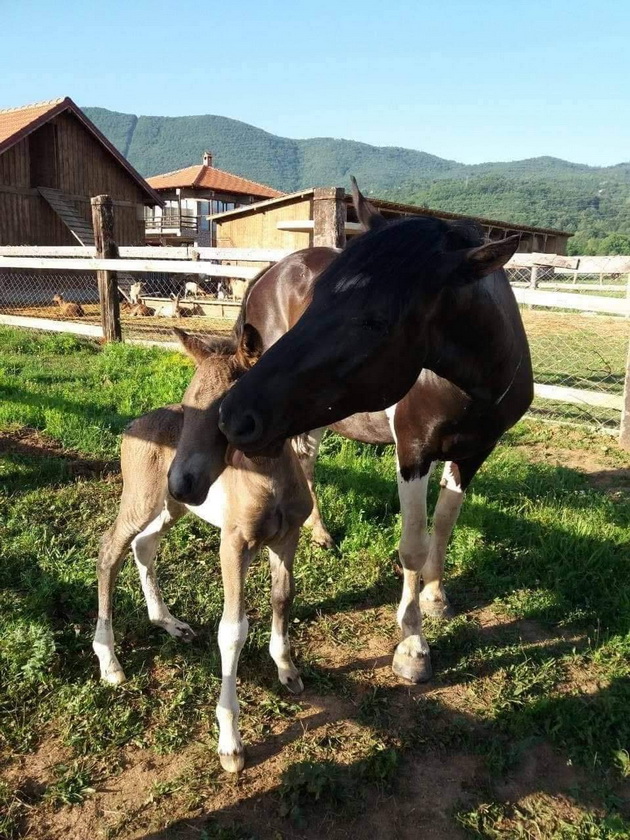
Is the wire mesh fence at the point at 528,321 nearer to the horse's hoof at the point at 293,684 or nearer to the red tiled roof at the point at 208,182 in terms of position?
the horse's hoof at the point at 293,684

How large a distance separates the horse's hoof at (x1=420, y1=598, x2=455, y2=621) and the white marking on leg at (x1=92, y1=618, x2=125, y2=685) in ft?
5.34

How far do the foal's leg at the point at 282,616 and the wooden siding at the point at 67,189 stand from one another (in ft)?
61.1

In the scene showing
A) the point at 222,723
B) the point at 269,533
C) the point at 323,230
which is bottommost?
the point at 222,723

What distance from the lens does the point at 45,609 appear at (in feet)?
10.0

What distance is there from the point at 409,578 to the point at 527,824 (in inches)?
44.5

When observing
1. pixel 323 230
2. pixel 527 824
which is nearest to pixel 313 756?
pixel 527 824

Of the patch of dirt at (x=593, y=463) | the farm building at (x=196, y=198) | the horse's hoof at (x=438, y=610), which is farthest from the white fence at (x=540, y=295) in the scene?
the farm building at (x=196, y=198)

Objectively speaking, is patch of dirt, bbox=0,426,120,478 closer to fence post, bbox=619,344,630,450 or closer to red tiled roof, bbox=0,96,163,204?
fence post, bbox=619,344,630,450

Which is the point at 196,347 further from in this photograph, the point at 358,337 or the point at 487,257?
the point at 487,257

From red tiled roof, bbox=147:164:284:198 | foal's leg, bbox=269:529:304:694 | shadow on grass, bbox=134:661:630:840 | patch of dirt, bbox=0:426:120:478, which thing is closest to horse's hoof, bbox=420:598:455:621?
shadow on grass, bbox=134:661:630:840

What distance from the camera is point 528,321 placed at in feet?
50.1

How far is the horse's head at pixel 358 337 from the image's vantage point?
166 centimetres

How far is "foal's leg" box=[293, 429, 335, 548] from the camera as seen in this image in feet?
13.0

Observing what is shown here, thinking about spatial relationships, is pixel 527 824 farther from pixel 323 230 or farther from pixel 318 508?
pixel 323 230
